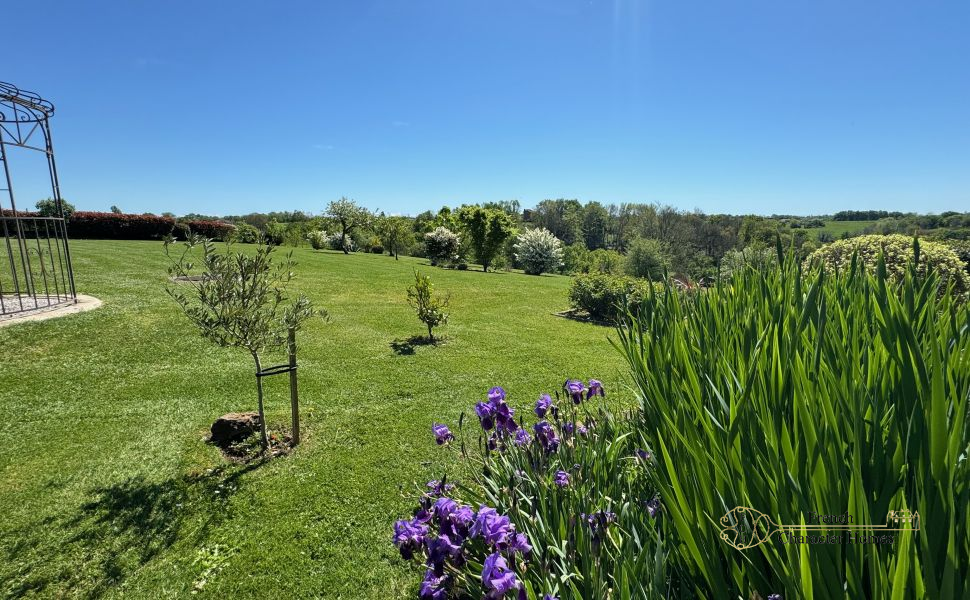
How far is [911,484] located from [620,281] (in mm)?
12306

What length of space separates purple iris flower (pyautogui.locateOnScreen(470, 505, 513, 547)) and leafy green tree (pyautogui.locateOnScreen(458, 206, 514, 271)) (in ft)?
88.2

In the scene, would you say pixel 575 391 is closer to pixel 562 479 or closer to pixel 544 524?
pixel 562 479

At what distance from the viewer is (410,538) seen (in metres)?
1.57

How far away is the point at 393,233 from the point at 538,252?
12572 millimetres

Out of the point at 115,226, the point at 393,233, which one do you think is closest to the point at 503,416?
the point at 115,226

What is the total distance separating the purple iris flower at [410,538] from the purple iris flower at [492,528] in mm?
267

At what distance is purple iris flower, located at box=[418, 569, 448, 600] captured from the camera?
136 centimetres

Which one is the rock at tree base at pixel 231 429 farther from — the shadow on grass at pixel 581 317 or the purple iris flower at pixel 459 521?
the shadow on grass at pixel 581 317

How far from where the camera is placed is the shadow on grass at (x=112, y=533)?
2.87 meters

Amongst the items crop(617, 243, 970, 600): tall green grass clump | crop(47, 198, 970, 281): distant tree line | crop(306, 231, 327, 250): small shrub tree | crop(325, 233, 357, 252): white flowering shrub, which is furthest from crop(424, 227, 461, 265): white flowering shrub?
crop(617, 243, 970, 600): tall green grass clump

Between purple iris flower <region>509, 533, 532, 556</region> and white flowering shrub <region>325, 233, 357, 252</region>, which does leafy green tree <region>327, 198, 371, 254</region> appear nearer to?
white flowering shrub <region>325, 233, 357, 252</region>

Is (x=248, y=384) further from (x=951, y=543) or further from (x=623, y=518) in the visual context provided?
(x=951, y=543)

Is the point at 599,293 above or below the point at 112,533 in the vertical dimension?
above

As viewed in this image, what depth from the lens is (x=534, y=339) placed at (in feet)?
33.2
